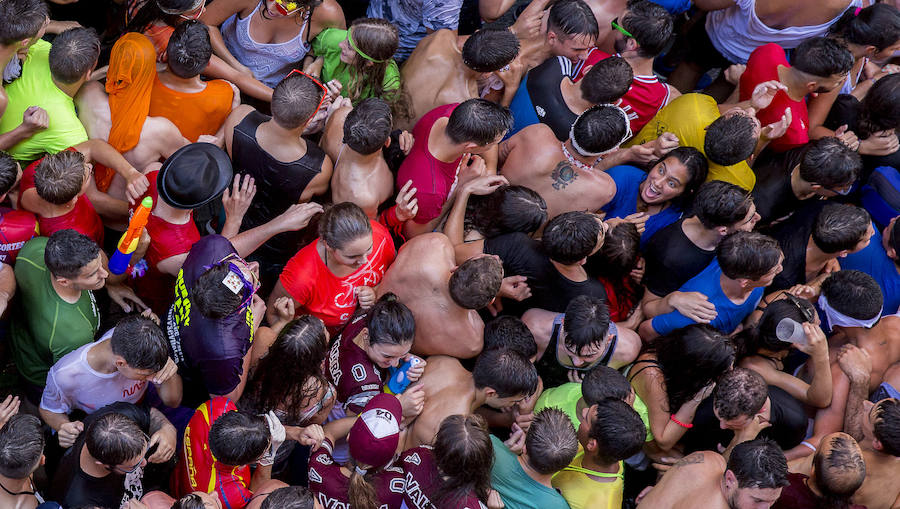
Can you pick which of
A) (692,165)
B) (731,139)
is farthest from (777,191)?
(692,165)

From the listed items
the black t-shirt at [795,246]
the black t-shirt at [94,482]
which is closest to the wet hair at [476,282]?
the black t-shirt at [94,482]

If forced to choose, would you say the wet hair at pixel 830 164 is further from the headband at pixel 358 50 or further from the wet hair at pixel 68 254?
the wet hair at pixel 68 254

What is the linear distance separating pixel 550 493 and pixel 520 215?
1.68 meters

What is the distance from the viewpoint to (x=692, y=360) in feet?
14.8

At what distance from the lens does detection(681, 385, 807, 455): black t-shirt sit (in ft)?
15.2

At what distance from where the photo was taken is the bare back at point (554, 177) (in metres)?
5.12

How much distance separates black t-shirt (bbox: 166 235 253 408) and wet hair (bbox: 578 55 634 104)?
100 inches

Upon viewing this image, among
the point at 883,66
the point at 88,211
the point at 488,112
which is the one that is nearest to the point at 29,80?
the point at 88,211

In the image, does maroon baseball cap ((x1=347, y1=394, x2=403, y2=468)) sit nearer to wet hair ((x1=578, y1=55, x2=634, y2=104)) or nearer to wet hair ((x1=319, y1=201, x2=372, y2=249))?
wet hair ((x1=319, y1=201, x2=372, y2=249))

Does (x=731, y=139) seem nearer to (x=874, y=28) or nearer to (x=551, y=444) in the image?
(x=874, y=28)

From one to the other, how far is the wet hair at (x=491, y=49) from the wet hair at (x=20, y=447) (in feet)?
10.7

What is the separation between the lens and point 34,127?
4484 millimetres

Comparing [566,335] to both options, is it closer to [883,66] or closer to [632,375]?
[632,375]

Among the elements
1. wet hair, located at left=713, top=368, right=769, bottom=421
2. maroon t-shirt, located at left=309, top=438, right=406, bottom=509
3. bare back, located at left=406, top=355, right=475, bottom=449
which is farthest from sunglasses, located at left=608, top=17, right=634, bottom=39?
maroon t-shirt, located at left=309, top=438, right=406, bottom=509
